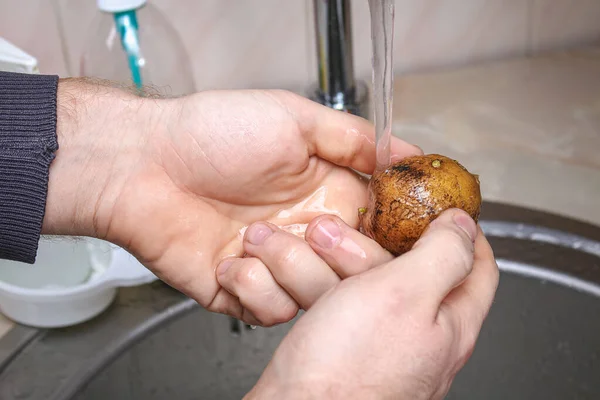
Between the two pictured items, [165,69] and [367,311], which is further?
[165,69]

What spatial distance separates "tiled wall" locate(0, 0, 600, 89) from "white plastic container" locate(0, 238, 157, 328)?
0.42 metres

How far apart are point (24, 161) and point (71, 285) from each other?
1.12ft

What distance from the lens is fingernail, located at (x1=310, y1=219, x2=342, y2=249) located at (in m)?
0.85

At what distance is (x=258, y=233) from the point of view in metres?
0.90

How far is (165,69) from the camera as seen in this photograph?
52.7 inches

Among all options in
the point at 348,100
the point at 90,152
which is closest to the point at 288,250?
the point at 90,152

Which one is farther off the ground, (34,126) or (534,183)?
(34,126)

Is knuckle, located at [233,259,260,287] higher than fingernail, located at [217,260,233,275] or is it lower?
higher

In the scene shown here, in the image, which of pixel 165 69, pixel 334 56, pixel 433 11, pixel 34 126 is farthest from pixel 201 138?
pixel 433 11

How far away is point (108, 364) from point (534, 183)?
2.49 ft

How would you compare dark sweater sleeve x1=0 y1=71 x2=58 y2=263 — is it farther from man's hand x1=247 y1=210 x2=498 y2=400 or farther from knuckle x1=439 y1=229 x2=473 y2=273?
knuckle x1=439 y1=229 x2=473 y2=273

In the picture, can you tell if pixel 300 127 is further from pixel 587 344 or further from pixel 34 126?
pixel 587 344

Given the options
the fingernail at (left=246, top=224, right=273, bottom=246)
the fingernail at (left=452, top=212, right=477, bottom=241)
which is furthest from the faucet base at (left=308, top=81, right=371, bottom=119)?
the fingernail at (left=452, top=212, right=477, bottom=241)

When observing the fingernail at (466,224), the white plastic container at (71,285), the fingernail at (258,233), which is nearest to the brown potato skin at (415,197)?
the fingernail at (466,224)
